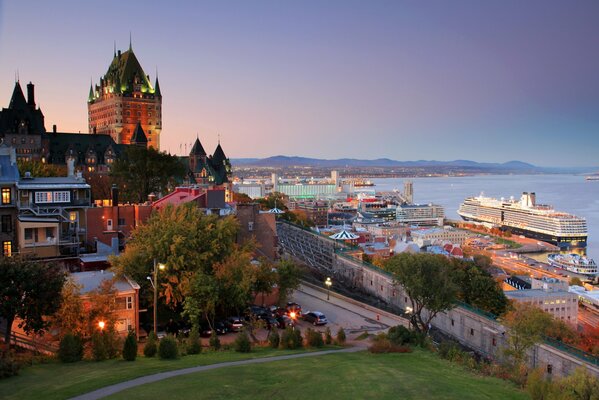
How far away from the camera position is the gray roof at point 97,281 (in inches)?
911

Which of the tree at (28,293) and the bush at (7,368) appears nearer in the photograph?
the bush at (7,368)

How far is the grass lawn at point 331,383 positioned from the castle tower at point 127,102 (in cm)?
9953

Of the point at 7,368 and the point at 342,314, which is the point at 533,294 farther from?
the point at 7,368

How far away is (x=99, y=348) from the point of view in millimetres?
17656

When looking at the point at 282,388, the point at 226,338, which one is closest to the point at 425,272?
the point at 226,338

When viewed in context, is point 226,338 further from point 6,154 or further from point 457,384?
point 6,154

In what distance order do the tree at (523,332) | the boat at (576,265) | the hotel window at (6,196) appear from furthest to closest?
1. the boat at (576,265)
2. the hotel window at (6,196)
3. the tree at (523,332)

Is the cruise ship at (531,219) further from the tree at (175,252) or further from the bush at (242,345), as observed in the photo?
the bush at (242,345)

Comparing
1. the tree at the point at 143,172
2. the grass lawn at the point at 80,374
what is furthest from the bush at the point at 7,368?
the tree at the point at 143,172

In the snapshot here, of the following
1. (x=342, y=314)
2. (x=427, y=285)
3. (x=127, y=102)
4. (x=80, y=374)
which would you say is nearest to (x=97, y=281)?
(x=80, y=374)

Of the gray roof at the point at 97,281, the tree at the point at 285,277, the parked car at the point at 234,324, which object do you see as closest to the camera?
the gray roof at the point at 97,281

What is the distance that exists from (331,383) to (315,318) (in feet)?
43.6

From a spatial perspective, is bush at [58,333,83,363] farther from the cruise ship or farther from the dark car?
the cruise ship

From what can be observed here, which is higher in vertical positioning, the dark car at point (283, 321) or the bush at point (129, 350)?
the bush at point (129, 350)
